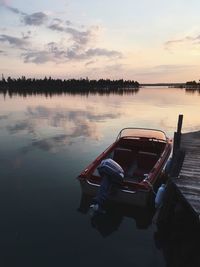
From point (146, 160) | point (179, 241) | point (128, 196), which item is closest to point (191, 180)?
point (179, 241)

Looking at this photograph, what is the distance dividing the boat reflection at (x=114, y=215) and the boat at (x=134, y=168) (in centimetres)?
34

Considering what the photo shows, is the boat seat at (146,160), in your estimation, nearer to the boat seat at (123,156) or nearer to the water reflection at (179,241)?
the boat seat at (123,156)

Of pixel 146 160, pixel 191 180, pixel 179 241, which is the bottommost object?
pixel 179 241

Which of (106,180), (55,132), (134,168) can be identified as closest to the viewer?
(106,180)

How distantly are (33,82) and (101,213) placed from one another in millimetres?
134539

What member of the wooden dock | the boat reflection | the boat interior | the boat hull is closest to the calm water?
the boat reflection

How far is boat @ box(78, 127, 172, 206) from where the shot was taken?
8.47 m

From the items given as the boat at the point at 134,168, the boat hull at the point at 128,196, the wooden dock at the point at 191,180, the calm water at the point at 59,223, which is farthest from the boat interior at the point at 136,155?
the boat hull at the point at 128,196

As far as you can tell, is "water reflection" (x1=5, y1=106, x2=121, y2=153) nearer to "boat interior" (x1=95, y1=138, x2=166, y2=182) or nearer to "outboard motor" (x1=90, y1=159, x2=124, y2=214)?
"boat interior" (x1=95, y1=138, x2=166, y2=182)

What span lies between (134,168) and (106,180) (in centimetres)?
333

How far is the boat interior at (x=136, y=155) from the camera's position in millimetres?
11266

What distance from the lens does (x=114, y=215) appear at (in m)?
8.57

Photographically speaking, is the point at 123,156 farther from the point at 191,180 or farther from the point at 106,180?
the point at 191,180

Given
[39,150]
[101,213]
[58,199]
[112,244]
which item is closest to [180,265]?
[112,244]
